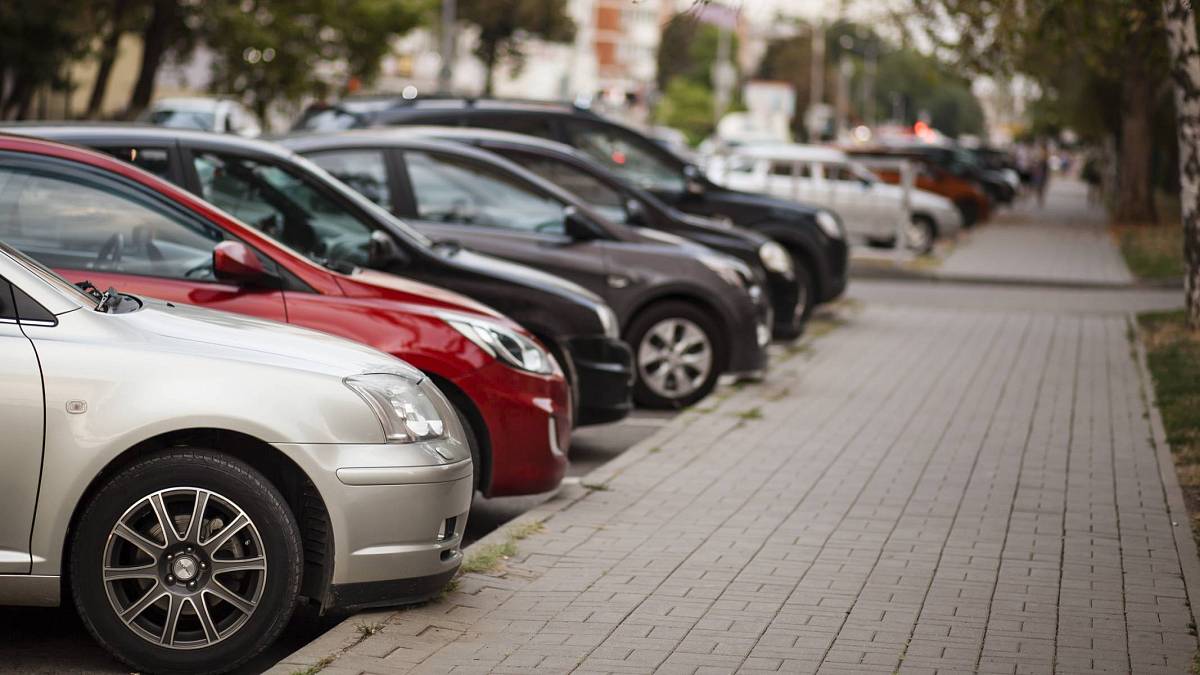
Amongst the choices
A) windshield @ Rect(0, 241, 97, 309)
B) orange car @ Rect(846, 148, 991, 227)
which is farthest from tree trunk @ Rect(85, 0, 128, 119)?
windshield @ Rect(0, 241, 97, 309)

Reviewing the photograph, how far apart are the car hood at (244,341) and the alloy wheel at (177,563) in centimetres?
46

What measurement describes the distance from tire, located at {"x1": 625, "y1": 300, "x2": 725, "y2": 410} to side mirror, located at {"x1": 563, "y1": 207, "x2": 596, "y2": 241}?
2.45ft

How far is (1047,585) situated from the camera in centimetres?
655

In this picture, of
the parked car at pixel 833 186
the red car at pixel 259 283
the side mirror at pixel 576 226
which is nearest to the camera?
the red car at pixel 259 283

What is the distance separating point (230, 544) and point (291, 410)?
43 cm

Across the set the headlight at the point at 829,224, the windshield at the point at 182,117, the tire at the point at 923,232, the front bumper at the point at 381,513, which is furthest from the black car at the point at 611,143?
the windshield at the point at 182,117

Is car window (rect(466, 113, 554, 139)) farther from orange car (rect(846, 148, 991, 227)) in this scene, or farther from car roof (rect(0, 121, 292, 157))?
orange car (rect(846, 148, 991, 227))

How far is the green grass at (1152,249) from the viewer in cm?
2581

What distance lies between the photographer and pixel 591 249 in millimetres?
10984

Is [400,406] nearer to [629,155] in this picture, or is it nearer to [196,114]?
[629,155]

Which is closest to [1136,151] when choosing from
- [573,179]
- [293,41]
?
[293,41]

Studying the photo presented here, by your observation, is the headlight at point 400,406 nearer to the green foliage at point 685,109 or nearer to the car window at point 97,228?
the car window at point 97,228

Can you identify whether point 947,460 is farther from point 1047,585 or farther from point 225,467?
point 225,467

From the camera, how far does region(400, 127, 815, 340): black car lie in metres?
12.4
